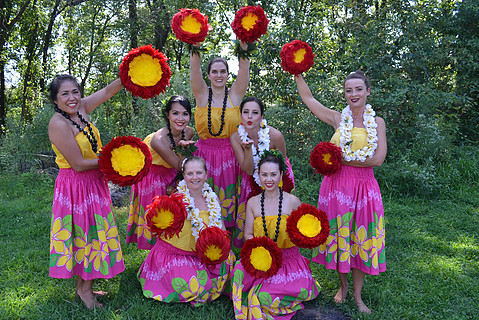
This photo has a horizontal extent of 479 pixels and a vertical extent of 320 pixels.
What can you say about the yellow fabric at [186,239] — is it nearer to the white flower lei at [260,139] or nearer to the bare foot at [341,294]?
the white flower lei at [260,139]

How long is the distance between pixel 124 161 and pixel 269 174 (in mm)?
1255

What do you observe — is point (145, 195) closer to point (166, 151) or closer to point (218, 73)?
point (166, 151)

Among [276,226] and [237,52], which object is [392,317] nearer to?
[276,226]

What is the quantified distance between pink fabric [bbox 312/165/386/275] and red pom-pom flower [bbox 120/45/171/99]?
71.7 inches

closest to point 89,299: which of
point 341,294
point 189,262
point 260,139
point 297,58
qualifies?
point 189,262

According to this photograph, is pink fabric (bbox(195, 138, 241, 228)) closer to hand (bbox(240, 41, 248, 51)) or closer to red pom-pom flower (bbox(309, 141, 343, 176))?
hand (bbox(240, 41, 248, 51))

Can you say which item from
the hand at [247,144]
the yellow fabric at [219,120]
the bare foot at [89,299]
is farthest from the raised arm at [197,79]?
the bare foot at [89,299]

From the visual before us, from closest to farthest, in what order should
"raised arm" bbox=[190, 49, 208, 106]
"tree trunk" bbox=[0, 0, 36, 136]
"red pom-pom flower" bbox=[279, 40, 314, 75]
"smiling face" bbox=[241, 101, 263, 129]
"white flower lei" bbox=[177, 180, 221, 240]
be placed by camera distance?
1. "white flower lei" bbox=[177, 180, 221, 240]
2. "red pom-pom flower" bbox=[279, 40, 314, 75]
3. "smiling face" bbox=[241, 101, 263, 129]
4. "raised arm" bbox=[190, 49, 208, 106]
5. "tree trunk" bbox=[0, 0, 36, 136]

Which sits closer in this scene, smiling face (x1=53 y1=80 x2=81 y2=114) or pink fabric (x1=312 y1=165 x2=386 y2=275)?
smiling face (x1=53 y1=80 x2=81 y2=114)

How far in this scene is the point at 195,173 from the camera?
3.67 metres

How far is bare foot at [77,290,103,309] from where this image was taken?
349cm

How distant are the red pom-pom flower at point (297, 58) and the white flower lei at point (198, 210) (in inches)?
57.5

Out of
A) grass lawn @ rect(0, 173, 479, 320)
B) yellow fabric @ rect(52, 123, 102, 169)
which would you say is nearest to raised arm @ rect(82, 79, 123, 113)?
yellow fabric @ rect(52, 123, 102, 169)

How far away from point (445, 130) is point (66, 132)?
7.25m
